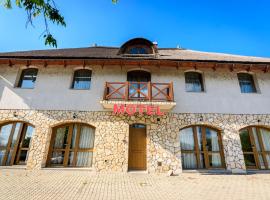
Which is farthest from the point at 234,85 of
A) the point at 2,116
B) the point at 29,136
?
the point at 2,116

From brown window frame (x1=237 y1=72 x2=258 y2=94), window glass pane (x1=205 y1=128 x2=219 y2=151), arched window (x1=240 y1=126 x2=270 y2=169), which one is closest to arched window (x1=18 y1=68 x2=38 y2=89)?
window glass pane (x1=205 y1=128 x2=219 y2=151)

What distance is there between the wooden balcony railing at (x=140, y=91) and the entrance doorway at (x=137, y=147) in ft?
5.97

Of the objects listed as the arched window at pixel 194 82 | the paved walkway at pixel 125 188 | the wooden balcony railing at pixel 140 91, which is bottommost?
the paved walkway at pixel 125 188

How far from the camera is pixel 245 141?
8.55 metres

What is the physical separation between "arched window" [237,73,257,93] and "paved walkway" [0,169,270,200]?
5.57 m

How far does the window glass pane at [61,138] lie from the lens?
832 centimetres

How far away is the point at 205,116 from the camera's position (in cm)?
853

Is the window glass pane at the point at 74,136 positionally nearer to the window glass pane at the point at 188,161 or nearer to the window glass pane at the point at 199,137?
the window glass pane at the point at 188,161

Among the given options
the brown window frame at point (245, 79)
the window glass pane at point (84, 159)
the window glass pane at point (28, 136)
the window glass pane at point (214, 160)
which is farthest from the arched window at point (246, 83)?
the window glass pane at point (28, 136)

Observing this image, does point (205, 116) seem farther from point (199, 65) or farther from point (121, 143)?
point (121, 143)

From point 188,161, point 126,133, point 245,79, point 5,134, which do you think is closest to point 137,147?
point 126,133

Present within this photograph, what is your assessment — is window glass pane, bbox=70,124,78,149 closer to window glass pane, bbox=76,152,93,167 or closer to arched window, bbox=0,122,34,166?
window glass pane, bbox=76,152,93,167

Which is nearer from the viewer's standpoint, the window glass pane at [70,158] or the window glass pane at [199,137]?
the window glass pane at [70,158]

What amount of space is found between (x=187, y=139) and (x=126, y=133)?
12.0ft
